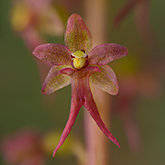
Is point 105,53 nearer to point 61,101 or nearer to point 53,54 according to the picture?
point 53,54

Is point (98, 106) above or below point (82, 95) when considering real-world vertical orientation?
below

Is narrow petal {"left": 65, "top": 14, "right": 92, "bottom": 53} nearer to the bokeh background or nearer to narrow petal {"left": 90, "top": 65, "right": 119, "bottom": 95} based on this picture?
narrow petal {"left": 90, "top": 65, "right": 119, "bottom": 95}

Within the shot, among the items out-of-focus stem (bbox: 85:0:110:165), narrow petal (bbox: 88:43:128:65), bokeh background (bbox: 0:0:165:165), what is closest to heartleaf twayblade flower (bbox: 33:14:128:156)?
narrow petal (bbox: 88:43:128:65)

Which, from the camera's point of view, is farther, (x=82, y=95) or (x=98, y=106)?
(x=98, y=106)

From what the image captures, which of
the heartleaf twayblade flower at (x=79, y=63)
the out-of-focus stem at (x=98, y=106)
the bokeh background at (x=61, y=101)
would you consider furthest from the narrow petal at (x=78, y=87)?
the bokeh background at (x=61, y=101)

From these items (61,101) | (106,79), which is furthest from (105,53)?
(61,101)

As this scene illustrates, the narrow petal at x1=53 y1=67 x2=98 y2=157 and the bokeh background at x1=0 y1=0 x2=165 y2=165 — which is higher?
the narrow petal at x1=53 y1=67 x2=98 y2=157
